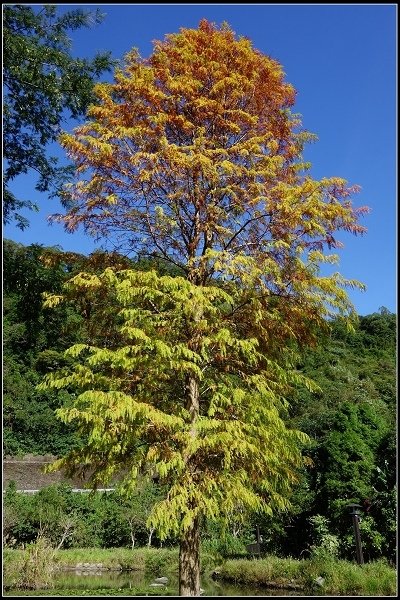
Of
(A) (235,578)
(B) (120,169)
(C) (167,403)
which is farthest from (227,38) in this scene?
(A) (235,578)

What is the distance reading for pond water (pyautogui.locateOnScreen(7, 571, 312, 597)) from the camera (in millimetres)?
10377

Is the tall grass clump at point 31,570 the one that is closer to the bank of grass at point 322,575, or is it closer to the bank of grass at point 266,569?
the bank of grass at point 266,569

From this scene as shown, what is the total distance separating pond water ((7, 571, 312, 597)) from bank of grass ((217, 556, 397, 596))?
311 mm

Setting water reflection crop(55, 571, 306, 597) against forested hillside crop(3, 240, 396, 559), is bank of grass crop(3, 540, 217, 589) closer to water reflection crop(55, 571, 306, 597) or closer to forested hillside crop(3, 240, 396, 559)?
water reflection crop(55, 571, 306, 597)

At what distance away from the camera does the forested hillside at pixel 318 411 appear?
8.02 metres

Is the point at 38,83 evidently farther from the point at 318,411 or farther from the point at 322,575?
the point at 318,411

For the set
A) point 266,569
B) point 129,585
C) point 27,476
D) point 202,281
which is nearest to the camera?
point 202,281

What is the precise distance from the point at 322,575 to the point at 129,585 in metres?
5.37

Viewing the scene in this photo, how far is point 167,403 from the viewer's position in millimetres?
6848

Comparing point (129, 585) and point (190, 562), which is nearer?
point (190, 562)

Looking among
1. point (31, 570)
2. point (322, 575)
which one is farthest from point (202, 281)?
point (31, 570)

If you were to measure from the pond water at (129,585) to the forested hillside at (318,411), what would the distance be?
192cm

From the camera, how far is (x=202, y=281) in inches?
290

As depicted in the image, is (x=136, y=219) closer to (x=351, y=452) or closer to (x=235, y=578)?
(x=351, y=452)
